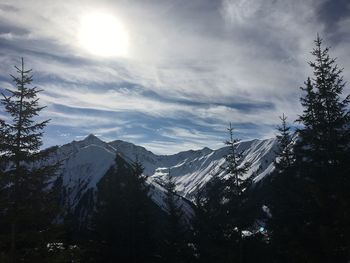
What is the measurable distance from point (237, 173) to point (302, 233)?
8.75 meters

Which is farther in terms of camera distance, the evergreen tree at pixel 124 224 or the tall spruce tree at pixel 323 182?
the evergreen tree at pixel 124 224

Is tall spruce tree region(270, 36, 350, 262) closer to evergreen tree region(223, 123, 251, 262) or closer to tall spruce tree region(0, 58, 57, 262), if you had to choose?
evergreen tree region(223, 123, 251, 262)

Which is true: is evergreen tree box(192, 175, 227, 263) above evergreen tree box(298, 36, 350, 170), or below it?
below

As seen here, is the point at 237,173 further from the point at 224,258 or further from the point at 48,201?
the point at 48,201

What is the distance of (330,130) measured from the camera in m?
21.9

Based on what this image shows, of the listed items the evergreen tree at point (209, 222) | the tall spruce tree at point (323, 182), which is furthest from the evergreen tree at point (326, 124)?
the evergreen tree at point (209, 222)

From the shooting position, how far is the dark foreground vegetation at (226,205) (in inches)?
692

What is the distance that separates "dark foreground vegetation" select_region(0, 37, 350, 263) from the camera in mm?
17578

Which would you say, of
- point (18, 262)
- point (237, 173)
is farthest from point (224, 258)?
point (18, 262)

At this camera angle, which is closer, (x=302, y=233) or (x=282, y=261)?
(x=302, y=233)

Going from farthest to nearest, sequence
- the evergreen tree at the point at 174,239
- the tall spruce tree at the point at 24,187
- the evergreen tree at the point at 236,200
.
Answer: the evergreen tree at the point at 174,239 → the evergreen tree at the point at 236,200 → the tall spruce tree at the point at 24,187

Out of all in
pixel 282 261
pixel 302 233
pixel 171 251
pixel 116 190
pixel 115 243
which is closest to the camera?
pixel 302 233

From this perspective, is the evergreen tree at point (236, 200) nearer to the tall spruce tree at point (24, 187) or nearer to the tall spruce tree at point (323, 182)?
the tall spruce tree at point (323, 182)

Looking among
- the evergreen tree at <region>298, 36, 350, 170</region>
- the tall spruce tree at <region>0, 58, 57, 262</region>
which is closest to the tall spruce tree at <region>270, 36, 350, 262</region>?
the evergreen tree at <region>298, 36, 350, 170</region>
